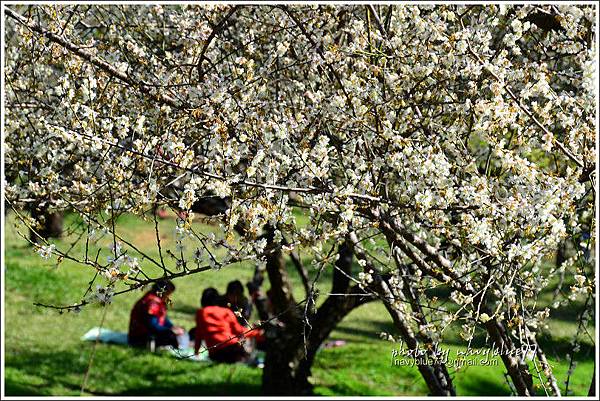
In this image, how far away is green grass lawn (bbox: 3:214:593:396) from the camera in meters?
9.20

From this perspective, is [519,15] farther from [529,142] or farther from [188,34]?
[188,34]

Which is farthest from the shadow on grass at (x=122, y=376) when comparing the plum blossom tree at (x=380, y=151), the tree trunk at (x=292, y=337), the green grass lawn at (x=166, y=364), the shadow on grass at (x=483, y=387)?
the plum blossom tree at (x=380, y=151)

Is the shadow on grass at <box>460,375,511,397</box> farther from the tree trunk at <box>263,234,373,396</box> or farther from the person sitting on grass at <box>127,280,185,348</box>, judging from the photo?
the person sitting on grass at <box>127,280,185,348</box>

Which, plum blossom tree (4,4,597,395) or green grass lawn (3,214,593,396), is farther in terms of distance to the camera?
green grass lawn (3,214,593,396)

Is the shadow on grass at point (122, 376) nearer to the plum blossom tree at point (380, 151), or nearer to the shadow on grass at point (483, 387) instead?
the shadow on grass at point (483, 387)

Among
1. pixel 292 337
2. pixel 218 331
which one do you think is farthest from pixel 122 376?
pixel 292 337

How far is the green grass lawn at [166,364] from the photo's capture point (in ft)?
30.2

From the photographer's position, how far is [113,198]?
4156 mm

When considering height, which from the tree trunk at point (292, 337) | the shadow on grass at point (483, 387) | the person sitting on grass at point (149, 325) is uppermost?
the person sitting on grass at point (149, 325)

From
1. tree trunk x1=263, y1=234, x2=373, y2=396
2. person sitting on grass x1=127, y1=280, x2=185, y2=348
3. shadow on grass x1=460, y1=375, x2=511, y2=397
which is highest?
person sitting on grass x1=127, y1=280, x2=185, y2=348

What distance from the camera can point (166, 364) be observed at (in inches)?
418

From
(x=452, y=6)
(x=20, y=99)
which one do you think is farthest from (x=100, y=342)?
(x=452, y=6)

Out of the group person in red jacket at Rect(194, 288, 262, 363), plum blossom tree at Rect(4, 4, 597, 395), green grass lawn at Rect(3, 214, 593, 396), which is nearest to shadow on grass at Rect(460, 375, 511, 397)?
green grass lawn at Rect(3, 214, 593, 396)

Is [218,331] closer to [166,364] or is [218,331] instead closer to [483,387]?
[166,364]
